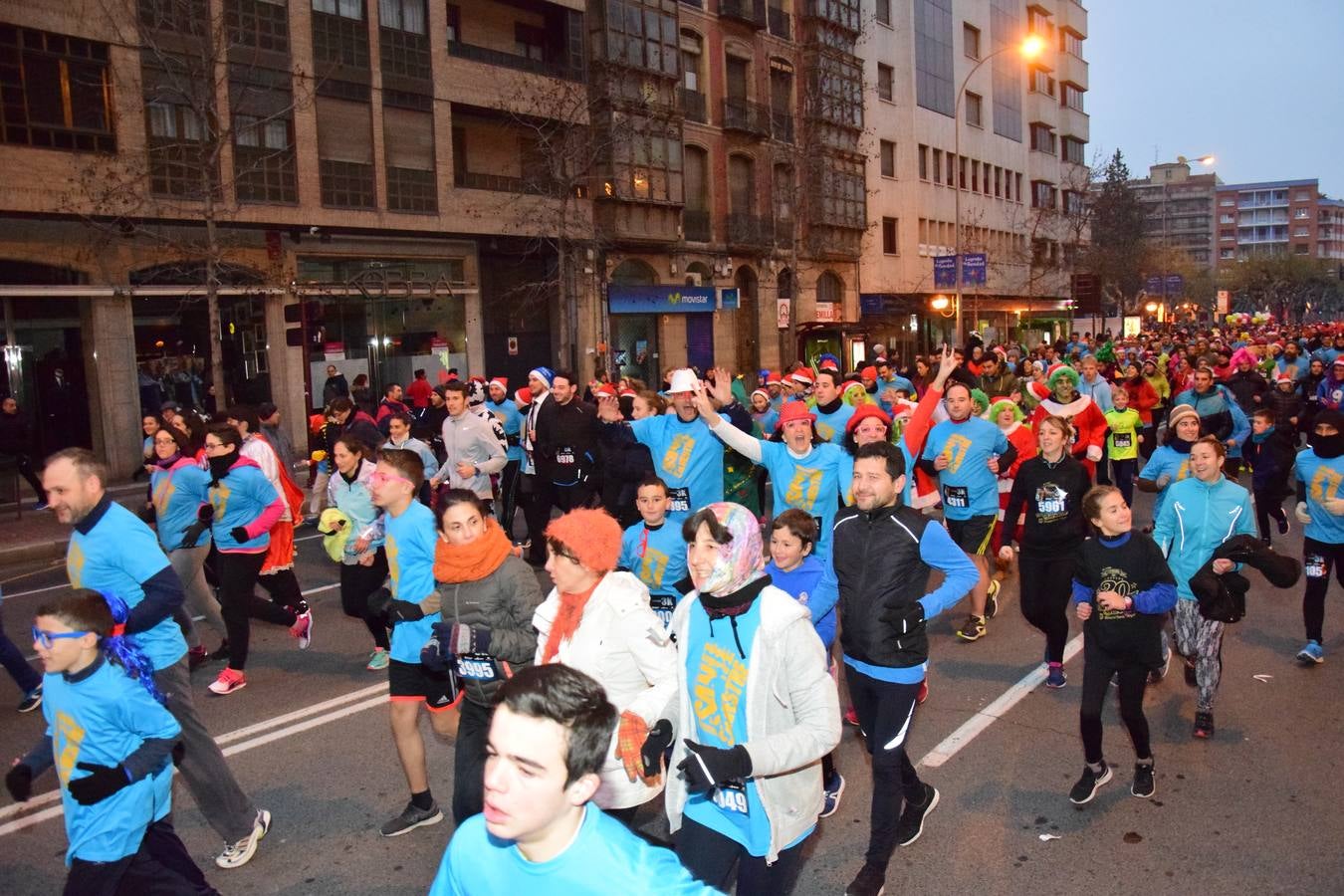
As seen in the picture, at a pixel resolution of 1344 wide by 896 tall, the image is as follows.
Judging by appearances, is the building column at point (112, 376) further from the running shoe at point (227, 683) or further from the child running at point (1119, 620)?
the child running at point (1119, 620)

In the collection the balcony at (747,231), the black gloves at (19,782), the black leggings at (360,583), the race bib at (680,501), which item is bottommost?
the black leggings at (360,583)

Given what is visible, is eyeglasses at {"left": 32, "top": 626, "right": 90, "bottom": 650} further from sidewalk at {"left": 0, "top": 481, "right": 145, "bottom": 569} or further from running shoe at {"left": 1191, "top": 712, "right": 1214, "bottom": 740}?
sidewalk at {"left": 0, "top": 481, "right": 145, "bottom": 569}

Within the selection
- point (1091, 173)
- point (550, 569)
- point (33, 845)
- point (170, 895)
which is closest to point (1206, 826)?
point (550, 569)

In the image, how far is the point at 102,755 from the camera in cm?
361

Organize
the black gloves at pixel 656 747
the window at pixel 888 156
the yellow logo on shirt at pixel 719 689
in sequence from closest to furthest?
1. the black gloves at pixel 656 747
2. the yellow logo on shirt at pixel 719 689
3. the window at pixel 888 156

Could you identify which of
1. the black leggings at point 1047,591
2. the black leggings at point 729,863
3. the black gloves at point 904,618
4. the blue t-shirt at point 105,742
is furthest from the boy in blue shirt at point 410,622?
the black leggings at point 1047,591

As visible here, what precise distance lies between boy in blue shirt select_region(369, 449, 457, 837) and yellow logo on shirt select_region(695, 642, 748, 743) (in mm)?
1662

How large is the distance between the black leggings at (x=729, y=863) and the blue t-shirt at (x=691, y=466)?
4102mm

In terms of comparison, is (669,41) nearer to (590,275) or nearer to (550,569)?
(590,275)

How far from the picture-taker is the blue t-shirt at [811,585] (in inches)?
186

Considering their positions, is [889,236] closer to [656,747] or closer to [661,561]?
[661,561]

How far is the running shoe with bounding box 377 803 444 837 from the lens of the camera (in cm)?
512

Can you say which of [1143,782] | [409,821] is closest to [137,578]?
[409,821]

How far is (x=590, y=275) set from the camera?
1128 inches
